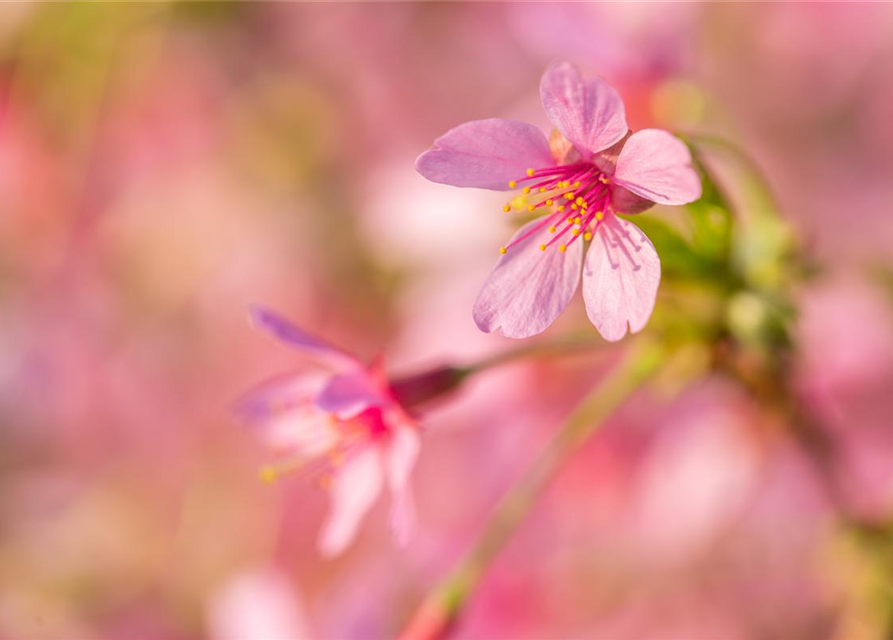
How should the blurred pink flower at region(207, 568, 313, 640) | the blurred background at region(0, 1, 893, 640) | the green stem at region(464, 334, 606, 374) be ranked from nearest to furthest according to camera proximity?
the green stem at region(464, 334, 606, 374)
the blurred pink flower at region(207, 568, 313, 640)
the blurred background at region(0, 1, 893, 640)

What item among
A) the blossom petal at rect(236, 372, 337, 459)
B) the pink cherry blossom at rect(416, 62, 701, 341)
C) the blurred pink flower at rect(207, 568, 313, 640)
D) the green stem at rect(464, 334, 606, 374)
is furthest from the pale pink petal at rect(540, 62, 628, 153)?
the blurred pink flower at rect(207, 568, 313, 640)

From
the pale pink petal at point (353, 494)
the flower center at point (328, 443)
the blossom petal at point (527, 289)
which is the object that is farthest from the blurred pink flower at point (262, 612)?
the blossom petal at point (527, 289)

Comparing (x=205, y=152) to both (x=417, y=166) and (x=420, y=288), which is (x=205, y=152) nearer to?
(x=420, y=288)

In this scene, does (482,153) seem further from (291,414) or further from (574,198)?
(291,414)

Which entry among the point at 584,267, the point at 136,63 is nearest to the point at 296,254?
the point at 136,63

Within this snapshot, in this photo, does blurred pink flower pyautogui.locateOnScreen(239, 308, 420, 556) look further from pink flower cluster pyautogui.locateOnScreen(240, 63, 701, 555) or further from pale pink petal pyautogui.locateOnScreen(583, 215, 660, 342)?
pale pink petal pyautogui.locateOnScreen(583, 215, 660, 342)

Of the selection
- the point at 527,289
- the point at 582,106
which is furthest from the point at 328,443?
the point at 582,106
